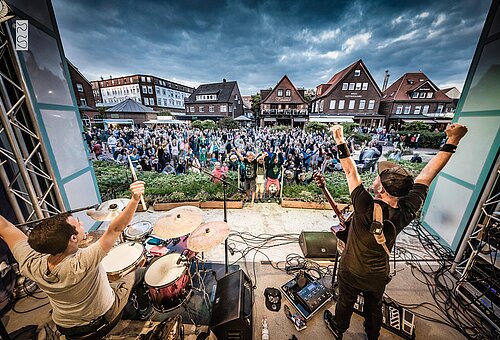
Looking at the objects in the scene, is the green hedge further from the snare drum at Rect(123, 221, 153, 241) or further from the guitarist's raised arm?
the guitarist's raised arm

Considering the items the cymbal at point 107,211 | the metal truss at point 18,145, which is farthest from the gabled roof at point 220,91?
the cymbal at point 107,211

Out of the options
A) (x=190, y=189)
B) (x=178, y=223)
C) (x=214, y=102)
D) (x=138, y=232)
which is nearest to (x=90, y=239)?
(x=138, y=232)

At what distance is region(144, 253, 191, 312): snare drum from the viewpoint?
2213 mm

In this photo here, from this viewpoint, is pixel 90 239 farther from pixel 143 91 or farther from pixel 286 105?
pixel 143 91

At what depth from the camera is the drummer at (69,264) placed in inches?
58.4

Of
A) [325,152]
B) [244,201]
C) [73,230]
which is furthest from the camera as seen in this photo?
[325,152]

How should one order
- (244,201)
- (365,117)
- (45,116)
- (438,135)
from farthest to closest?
1. (365,117)
2. (438,135)
3. (244,201)
4. (45,116)

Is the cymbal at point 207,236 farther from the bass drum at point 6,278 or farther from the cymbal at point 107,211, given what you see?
the bass drum at point 6,278

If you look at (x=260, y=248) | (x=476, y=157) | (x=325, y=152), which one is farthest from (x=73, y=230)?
(x=325, y=152)

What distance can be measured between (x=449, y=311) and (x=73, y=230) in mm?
5292

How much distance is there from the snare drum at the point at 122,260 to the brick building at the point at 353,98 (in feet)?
75.8

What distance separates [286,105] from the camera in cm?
2502

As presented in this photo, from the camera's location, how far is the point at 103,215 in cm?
278

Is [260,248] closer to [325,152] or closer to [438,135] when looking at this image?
[325,152]
